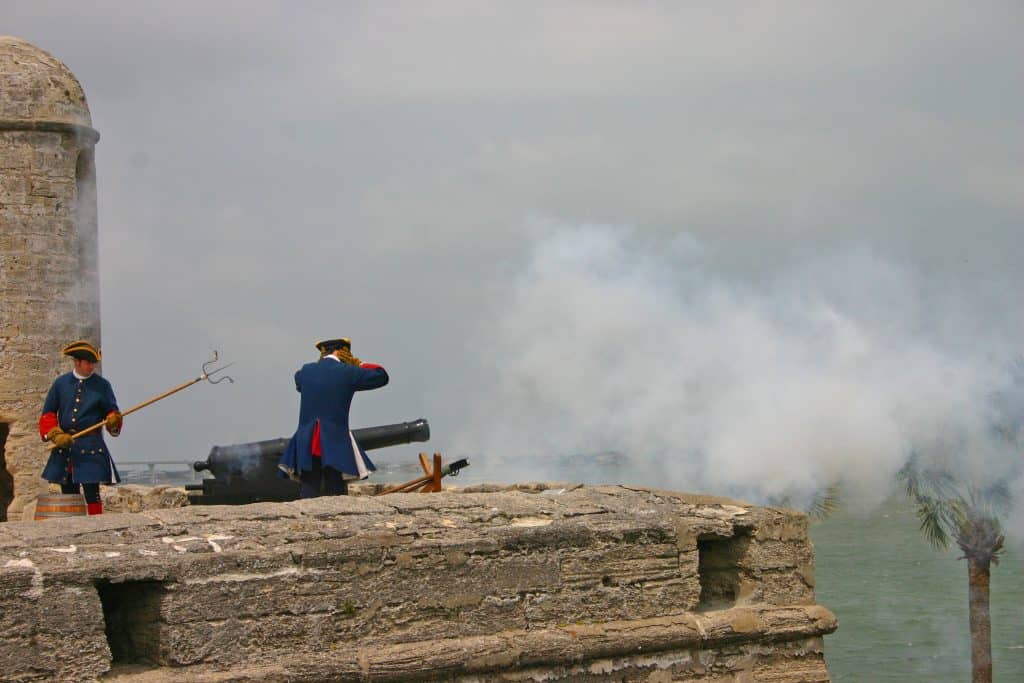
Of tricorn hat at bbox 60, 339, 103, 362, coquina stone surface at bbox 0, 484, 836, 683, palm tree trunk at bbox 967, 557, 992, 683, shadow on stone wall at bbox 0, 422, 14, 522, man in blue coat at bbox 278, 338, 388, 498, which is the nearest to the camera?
coquina stone surface at bbox 0, 484, 836, 683

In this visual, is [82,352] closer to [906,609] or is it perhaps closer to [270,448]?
[270,448]

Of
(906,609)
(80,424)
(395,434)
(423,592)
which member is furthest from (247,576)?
(906,609)

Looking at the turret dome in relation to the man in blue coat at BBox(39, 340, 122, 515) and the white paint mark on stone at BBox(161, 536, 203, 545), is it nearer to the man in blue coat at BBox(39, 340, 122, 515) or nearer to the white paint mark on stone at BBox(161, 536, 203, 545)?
the man in blue coat at BBox(39, 340, 122, 515)

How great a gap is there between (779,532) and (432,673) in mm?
2229

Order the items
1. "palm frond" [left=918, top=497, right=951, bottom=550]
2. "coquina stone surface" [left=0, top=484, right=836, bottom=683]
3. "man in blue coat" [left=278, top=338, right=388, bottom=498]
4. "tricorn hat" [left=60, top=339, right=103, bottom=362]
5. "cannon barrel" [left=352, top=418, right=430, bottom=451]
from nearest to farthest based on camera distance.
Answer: "coquina stone surface" [left=0, top=484, right=836, bottom=683], "man in blue coat" [left=278, top=338, right=388, bottom=498], "tricorn hat" [left=60, top=339, right=103, bottom=362], "cannon barrel" [left=352, top=418, right=430, bottom=451], "palm frond" [left=918, top=497, right=951, bottom=550]

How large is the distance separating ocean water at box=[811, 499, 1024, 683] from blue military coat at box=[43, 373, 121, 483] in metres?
12.5

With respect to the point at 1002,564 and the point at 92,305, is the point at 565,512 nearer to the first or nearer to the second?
the point at 92,305

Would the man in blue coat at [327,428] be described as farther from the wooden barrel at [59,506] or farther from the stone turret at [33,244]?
the stone turret at [33,244]

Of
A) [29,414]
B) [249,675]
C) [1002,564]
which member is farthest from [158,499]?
[1002,564]

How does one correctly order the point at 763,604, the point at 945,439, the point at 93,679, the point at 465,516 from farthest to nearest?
the point at 945,439 → the point at 763,604 → the point at 465,516 → the point at 93,679

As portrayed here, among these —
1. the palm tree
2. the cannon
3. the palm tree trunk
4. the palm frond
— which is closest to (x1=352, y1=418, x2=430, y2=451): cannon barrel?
the cannon

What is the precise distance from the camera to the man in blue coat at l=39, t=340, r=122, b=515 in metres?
9.30

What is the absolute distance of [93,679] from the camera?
6.55 metres

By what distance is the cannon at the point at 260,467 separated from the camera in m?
11.3
